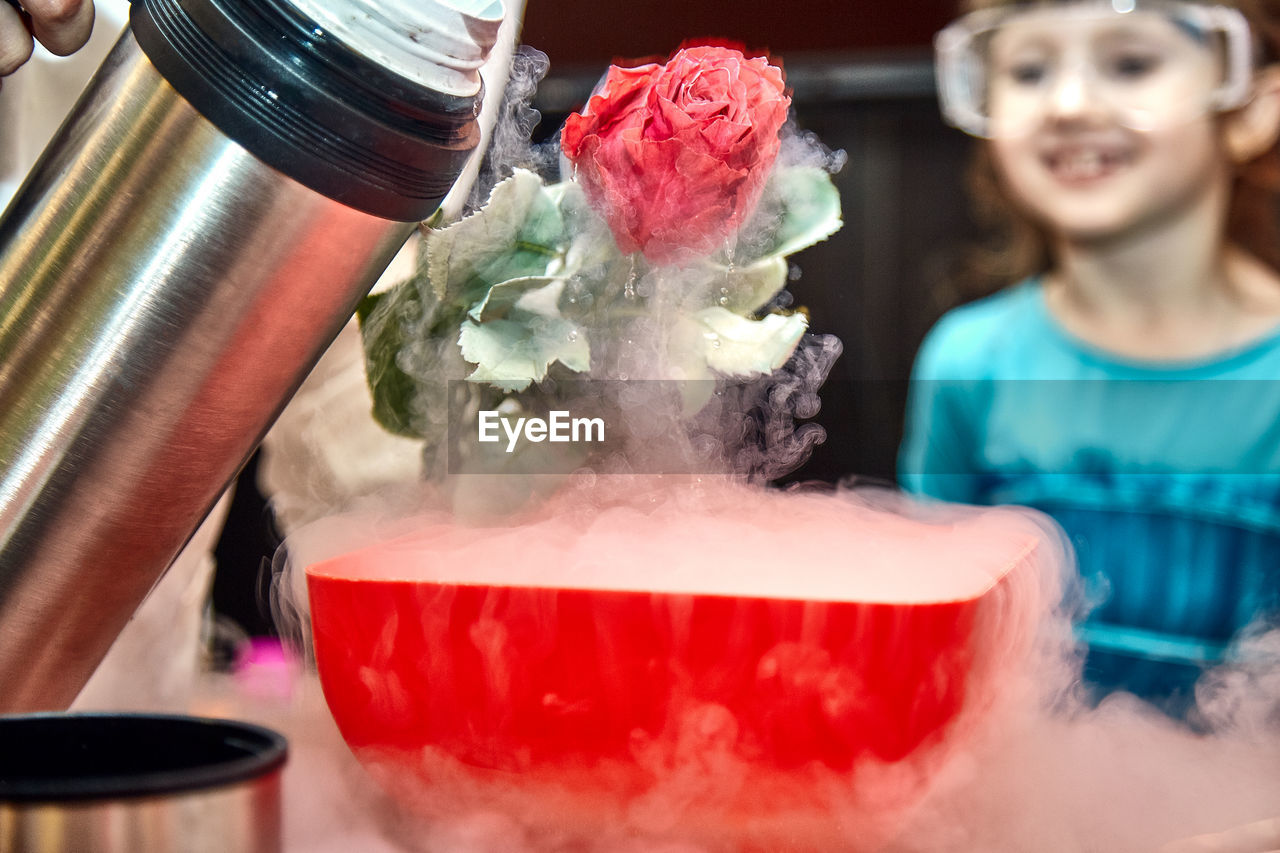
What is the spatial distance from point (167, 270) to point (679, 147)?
0.19 m

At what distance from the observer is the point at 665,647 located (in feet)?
1.10

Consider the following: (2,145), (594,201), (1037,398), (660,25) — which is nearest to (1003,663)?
(594,201)

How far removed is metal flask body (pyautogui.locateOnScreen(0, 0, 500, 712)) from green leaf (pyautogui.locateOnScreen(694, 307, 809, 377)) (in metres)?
0.11

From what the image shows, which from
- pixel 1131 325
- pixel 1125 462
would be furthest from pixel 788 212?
pixel 1131 325

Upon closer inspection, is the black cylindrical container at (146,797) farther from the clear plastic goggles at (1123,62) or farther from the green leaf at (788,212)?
the clear plastic goggles at (1123,62)

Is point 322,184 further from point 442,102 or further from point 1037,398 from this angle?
point 1037,398

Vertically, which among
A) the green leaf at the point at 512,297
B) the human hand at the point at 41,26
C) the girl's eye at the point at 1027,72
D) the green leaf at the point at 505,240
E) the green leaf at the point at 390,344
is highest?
the girl's eye at the point at 1027,72

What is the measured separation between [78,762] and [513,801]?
14cm

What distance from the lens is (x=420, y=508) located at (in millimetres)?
451

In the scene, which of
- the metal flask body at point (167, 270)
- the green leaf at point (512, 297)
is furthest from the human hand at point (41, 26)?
the green leaf at point (512, 297)

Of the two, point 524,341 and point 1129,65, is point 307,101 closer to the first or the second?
point 524,341

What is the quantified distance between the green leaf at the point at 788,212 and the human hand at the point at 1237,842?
256 mm

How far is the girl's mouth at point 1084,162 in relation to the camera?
1.48 meters

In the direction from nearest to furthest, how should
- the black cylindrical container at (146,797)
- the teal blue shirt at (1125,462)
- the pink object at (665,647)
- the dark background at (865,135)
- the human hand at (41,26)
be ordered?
the black cylindrical container at (146,797) < the pink object at (665,647) < the human hand at (41,26) < the teal blue shirt at (1125,462) < the dark background at (865,135)
